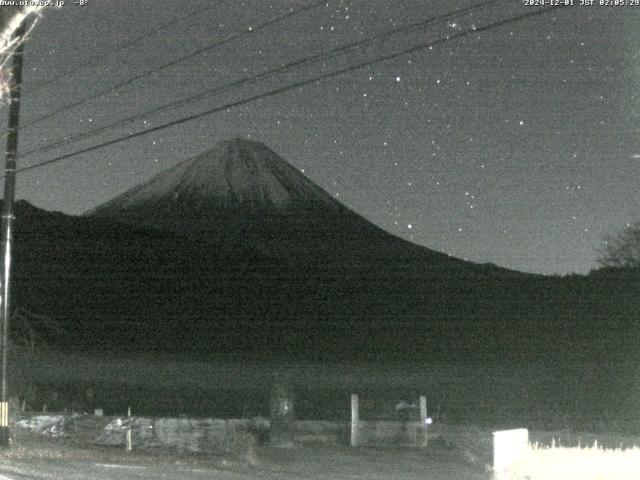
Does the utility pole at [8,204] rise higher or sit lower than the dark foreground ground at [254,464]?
higher

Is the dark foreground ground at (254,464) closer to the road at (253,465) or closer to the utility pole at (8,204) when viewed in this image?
the road at (253,465)

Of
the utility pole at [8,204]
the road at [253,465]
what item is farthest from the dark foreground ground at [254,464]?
the utility pole at [8,204]

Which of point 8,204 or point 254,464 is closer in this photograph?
point 254,464

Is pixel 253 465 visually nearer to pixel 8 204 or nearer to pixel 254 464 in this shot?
pixel 254 464

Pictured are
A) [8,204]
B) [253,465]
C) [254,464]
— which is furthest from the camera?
[8,204]

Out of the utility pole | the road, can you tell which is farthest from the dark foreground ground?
the utility pole

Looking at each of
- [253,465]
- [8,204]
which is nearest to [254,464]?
[253,465]

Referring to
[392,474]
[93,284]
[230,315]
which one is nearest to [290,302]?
[230,315]

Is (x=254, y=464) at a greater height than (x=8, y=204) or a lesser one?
lesser
